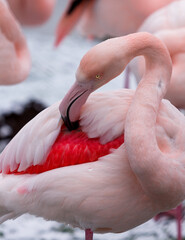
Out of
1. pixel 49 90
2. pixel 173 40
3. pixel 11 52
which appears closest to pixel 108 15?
pixel 49 90

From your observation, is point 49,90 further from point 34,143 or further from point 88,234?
point 34,143

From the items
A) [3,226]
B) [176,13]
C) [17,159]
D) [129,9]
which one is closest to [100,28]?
[129,9]

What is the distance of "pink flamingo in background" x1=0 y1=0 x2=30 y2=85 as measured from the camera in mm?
2490

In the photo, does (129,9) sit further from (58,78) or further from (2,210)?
(2,210)

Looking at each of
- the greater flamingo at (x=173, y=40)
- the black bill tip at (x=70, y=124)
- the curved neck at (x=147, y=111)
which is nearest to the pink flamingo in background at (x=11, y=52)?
the greater flamingo at (x=173, y=40)

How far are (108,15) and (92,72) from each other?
2072 mm

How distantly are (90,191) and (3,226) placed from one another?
1.01 metres

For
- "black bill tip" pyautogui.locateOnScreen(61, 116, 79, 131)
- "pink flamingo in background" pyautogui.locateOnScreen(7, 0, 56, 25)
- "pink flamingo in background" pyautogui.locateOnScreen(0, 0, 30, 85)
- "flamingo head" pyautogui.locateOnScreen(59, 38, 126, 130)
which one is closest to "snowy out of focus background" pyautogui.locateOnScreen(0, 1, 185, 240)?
"pink flamingo in background" pyautogui.locateOnScreen(7, 0, 56, 25)

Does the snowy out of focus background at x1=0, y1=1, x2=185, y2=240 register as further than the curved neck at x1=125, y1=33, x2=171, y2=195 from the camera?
Yes

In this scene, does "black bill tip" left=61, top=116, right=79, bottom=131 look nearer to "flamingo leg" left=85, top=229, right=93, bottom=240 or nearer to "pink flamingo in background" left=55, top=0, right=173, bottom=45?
"flamingo leg" left=85, top=229, right=93, bottom=240

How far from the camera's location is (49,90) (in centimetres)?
409

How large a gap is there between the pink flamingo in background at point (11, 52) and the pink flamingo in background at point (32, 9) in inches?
36.1

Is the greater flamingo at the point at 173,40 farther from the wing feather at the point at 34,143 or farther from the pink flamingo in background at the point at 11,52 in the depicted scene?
the wing feather at the point at 34,143

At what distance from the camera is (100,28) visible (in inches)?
155
